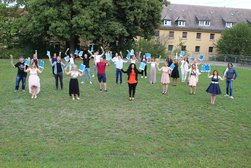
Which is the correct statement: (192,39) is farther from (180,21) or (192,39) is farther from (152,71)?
(152,71)

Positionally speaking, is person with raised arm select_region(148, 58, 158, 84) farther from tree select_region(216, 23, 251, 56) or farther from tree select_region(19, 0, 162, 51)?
tree select_region(216, 23, 251, 56)

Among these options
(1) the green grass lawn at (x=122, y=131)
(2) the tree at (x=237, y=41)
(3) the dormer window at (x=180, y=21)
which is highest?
(3) the dormer window at (x=180, y=21)

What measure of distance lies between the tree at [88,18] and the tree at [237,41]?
80.4 feet

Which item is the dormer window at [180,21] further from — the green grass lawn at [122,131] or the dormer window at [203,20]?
the green grass lawn at [122,131]

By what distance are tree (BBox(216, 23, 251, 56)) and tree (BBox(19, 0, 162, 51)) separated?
80.4ft

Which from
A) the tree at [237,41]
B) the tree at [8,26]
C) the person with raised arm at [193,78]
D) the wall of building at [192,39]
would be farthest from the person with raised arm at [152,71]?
the wall of building at [192,39]

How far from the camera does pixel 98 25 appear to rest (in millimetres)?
34625

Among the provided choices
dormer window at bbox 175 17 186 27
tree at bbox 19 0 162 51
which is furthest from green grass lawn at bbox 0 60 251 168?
dormer window at bbox 175 17 186 27

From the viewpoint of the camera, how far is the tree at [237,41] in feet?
183

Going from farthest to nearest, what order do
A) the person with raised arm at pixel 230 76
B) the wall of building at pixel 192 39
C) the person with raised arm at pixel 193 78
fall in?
the wall of building at pixel 192 39 → the person with raised arm at pixel 193 78 → the person with raised arm at pixel 230 76

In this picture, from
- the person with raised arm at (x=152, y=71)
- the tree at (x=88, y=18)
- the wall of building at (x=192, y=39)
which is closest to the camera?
the person with raised arm at (x=152, y=71)

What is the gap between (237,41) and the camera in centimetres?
5588

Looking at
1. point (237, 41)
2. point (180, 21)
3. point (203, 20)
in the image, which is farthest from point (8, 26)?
point (203, 20)

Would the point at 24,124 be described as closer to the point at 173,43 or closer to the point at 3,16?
the point at 3,16
